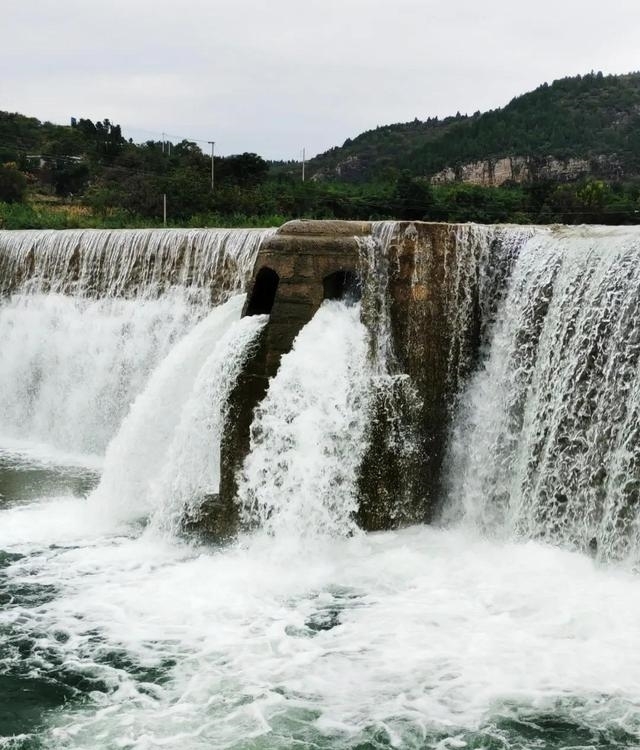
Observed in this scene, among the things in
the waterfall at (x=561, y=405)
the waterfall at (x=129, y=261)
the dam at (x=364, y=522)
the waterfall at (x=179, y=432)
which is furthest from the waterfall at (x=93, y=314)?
the waterfall at (x=561, y=405)

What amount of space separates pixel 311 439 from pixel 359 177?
58.7 metres

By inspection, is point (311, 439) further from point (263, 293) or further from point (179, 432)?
point (263, 293)

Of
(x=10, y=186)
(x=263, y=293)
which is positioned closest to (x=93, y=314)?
(x=263, y=293)

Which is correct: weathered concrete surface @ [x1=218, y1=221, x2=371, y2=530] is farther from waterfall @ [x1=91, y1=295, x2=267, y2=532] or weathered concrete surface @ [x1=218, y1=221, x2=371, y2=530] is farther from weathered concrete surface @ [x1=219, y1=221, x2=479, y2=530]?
waterfall @ [x1=91, y1=295, x2=267, y2=532]

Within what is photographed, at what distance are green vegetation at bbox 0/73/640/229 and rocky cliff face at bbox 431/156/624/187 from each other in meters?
0.15

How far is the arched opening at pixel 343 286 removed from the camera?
873cm

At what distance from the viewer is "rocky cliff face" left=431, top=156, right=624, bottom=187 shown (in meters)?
44.7

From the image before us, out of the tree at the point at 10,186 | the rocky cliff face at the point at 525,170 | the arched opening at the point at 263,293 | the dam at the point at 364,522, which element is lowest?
the dam at the point at 364,522

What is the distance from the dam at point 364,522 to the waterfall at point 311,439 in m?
0.02

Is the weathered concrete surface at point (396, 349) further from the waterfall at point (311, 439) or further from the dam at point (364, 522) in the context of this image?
the waterfall at point (311, 439)

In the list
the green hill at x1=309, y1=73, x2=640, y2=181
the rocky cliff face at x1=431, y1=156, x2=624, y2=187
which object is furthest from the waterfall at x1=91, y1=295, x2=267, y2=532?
the rocky cliff face at x1=431, y1=156, x2=624, y2=187

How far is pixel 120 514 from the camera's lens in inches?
362

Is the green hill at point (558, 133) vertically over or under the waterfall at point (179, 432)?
over

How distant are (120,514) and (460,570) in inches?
141
